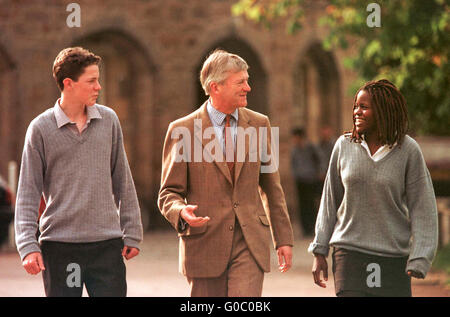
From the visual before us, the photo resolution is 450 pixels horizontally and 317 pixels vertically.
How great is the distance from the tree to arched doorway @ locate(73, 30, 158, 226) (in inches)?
207

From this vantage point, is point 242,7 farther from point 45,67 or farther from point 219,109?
point 219,109

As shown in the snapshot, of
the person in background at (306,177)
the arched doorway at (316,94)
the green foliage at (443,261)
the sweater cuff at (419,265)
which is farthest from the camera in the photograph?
the arched doorway at (316,94)

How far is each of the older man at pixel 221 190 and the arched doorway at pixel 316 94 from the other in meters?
15.9

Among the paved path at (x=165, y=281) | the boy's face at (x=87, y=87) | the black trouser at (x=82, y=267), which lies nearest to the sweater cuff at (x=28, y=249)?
the black trouser at (x=82, y=267)

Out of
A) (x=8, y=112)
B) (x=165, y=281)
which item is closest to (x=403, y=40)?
(x=165, y=281)

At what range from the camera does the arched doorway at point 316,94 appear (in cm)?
2138

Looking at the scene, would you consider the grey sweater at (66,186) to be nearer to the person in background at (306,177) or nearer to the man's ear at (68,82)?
the man's ear at (68,82)

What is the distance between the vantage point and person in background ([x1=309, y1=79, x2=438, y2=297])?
5156mm

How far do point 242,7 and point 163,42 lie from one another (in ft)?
17.4

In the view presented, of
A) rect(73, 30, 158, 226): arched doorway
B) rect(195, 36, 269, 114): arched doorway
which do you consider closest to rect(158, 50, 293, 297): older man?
rect(73, 30, 158, 226): arched doorway

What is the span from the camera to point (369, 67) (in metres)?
13.7

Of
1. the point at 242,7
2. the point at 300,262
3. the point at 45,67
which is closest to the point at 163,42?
Result: the point at 45,67

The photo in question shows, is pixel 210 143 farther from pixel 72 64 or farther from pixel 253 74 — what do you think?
pixel 253 74
